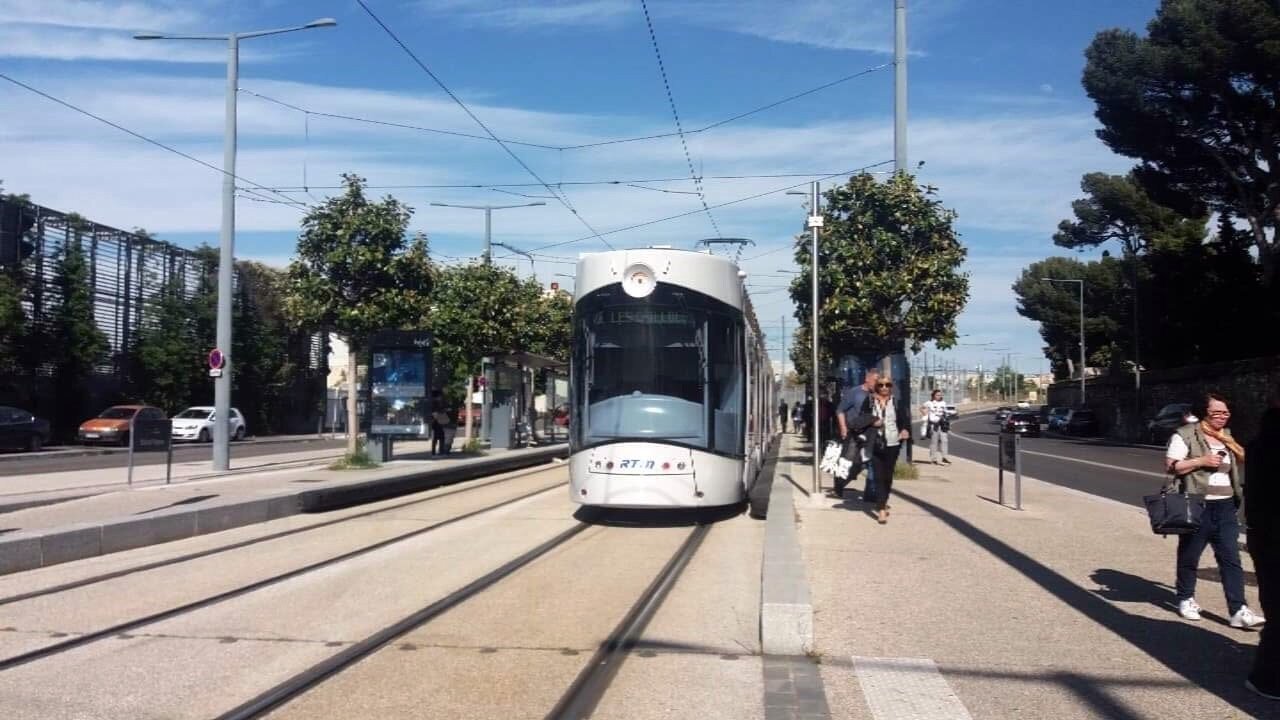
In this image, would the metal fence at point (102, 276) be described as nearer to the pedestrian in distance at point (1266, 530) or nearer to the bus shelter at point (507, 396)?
the bus shelter at point (507, 396)

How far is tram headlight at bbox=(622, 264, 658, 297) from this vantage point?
44.0ft

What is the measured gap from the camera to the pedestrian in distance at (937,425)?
25.9 metres

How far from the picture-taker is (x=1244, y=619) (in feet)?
25.2

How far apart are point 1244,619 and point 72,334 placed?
40053mm

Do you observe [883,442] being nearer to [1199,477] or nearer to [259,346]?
[1199,477]

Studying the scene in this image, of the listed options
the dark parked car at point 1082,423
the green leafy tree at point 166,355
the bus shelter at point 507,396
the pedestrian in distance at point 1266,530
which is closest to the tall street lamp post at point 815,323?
the pedestrian in distance at point 1266,530

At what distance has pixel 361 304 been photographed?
23422mm

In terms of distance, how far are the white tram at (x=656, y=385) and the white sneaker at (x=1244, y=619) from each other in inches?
252

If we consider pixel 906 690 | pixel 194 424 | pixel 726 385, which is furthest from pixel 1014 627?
pixel 194 424

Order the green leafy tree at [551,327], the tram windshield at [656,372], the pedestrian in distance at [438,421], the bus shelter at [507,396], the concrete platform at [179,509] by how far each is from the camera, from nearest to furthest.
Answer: the concrete platform at [179,509] < the tram windshield at [656,372] < the pedestrian in distance at [438,421] < the bus shelter at [507,396] < the green leafy tree at [551,327]

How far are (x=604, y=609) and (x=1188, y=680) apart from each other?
411 centimetres

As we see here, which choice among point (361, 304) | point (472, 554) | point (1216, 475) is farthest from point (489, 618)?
point (361, 304)

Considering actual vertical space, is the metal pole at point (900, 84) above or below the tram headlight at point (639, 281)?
above

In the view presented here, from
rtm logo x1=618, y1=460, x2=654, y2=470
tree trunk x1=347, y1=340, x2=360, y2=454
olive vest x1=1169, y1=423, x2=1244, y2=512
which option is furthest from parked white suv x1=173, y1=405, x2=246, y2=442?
olive vest x1=1169, y1=423, x2=1244, y2=512
